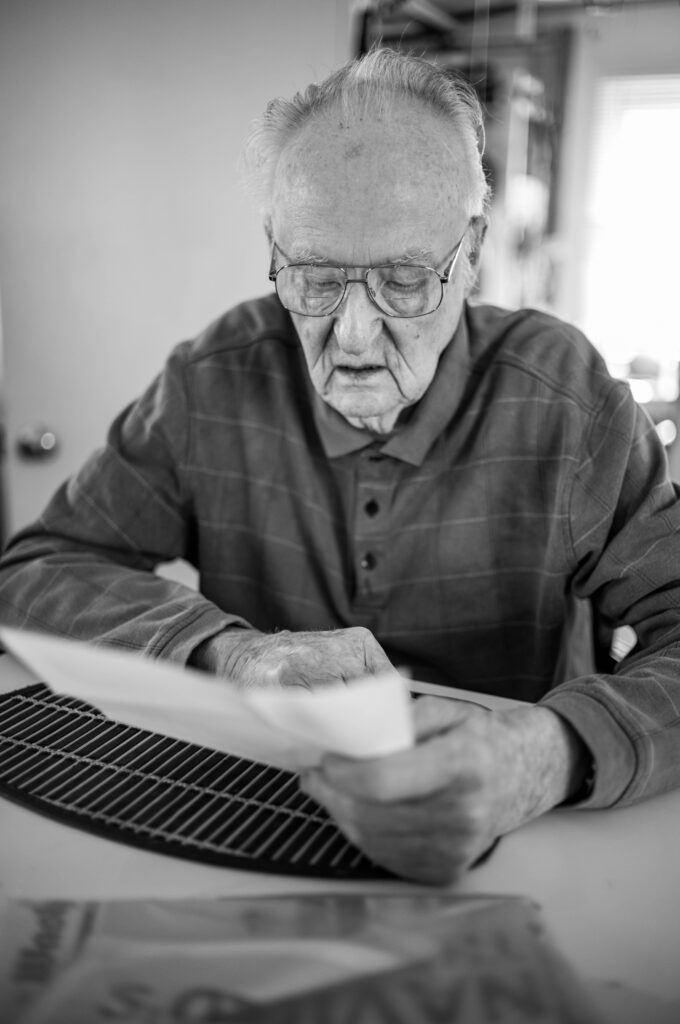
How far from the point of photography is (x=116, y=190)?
6.77 feet

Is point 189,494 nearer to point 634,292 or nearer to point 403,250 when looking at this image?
point 403,250

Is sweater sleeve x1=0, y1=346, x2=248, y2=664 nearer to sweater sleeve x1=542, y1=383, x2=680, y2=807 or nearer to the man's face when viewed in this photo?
the man's face

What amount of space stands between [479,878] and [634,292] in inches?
223

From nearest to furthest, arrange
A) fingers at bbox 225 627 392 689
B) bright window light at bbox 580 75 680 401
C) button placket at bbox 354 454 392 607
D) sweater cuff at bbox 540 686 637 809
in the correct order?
sweater cuff at bbox 540 686 637 809 → fingers at bbox 225 627 392 689 → button placket at bbox 354 454 392 607 → bright window light at bbox 580 75 680 401

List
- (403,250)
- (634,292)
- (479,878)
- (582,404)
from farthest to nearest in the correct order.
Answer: (634,292) < (582,404) < (403,250) < (479,878)

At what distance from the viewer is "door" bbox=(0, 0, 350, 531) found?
1.92m

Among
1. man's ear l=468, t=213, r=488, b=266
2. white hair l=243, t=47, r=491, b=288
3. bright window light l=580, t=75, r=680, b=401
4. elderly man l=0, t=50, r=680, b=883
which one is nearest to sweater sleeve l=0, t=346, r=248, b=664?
elderly man l=0, t=50, r=680, b=883

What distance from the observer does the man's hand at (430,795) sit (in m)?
0.69

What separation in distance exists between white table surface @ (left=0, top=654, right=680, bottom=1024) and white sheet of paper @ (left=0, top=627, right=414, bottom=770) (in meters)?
0.12

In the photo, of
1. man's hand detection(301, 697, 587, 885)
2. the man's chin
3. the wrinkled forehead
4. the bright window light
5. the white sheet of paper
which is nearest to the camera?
the white sheet of paper

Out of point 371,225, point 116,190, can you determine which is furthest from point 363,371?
point 116,190

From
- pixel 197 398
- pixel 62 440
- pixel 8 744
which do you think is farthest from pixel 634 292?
pixel 8 744

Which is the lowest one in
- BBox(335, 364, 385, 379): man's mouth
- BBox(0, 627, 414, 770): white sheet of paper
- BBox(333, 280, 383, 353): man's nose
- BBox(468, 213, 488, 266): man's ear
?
BBox(0, 627, 414, 770): white sheet of paper

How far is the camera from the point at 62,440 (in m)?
2.08
